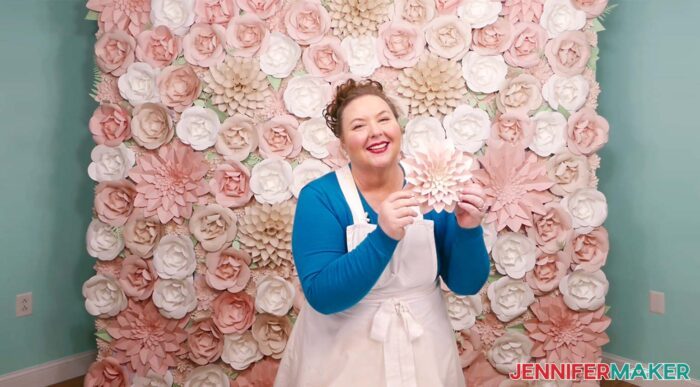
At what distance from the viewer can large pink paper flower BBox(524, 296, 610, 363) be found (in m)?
2.40

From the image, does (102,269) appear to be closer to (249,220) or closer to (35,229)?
(35,229)

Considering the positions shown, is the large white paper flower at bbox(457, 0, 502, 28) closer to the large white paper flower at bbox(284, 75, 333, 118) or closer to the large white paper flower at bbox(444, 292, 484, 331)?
the large white paper flower at bbox(284, 75, 333, 118)

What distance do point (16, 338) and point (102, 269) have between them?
57 cm

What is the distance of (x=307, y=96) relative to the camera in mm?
2439

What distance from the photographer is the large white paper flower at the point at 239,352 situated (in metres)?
2.47

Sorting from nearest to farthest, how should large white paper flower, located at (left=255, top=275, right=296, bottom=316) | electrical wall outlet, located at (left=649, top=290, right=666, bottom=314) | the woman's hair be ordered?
the woman's hair < large white paper flower, located at (left=255, top=275, right=296, bottom=316) < electrical wall outlet, located at (left=649, top=290, right=666, bottom=314)

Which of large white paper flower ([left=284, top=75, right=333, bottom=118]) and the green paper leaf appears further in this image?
the green paper leaf

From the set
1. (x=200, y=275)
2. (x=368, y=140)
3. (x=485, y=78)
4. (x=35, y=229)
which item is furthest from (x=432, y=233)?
(x=35, y=229)

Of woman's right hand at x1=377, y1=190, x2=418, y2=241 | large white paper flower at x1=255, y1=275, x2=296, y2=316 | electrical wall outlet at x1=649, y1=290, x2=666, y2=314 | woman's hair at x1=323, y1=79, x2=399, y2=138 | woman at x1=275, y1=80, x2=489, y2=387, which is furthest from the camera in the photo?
electrical wall outlet at x1=649, y1=290, x2=666, y2=314

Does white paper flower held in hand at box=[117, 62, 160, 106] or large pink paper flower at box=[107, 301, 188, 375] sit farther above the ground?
white paper flower held in hand at box=[117, 62, 160, 106]

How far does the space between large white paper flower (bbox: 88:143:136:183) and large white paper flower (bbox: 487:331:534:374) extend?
1.83m

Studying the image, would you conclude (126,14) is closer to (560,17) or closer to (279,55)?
(279,55)

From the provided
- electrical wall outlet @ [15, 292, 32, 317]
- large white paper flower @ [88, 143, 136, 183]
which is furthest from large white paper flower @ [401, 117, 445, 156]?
A: electrical wall outlet @ [15, 292, 32, 317]

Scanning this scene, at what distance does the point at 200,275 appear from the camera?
2.51 meters
